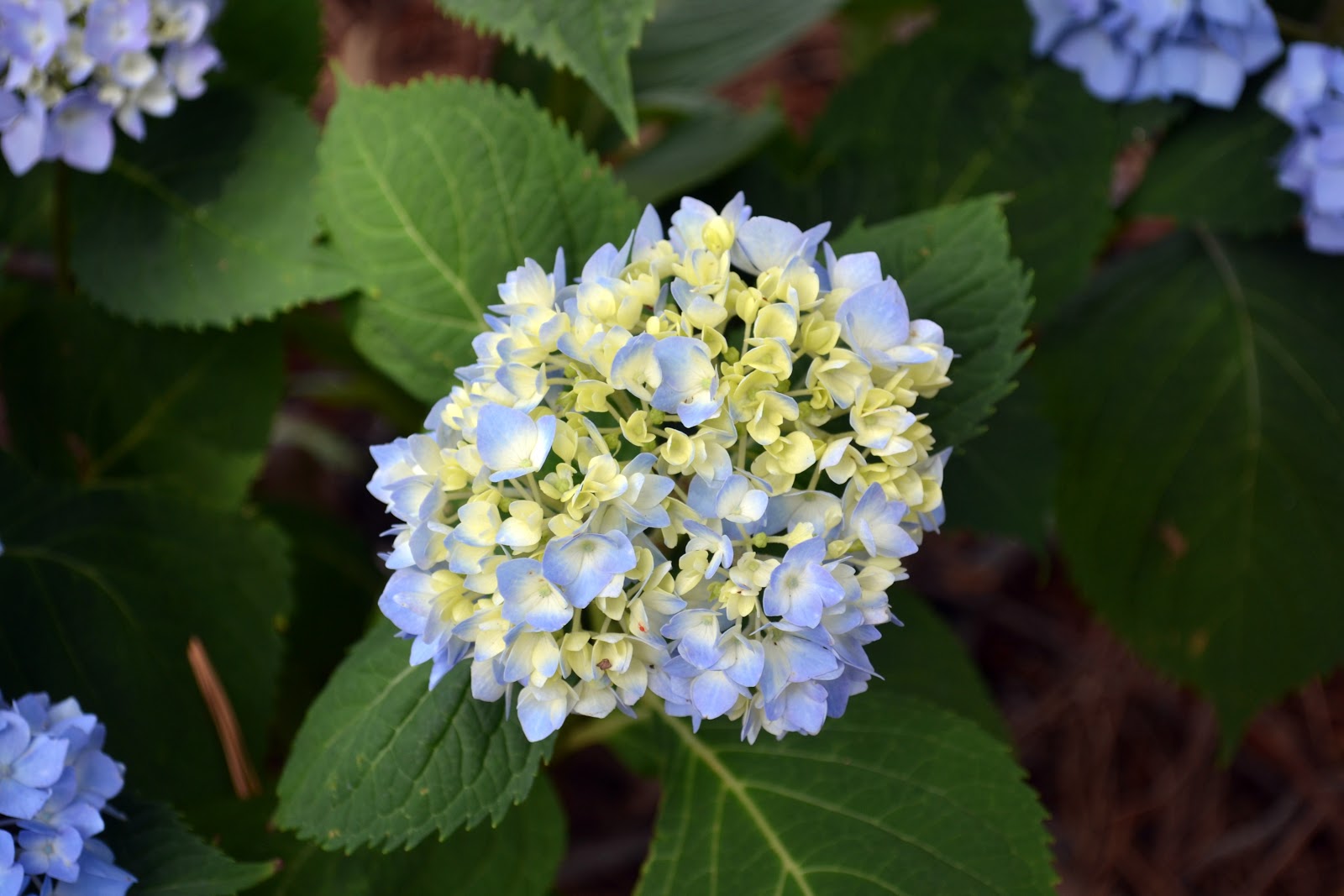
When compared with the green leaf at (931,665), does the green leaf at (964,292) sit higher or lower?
higher

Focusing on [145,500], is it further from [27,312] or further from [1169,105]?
[1169,105]

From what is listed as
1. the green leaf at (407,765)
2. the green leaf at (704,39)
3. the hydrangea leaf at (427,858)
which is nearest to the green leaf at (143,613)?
the hydrangea leaf at (427,858)

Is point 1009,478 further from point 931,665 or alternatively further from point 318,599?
point 318,599

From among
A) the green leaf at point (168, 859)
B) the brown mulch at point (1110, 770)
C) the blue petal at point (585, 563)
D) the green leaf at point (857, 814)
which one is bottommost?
the brown mulch at point (1110, 770)

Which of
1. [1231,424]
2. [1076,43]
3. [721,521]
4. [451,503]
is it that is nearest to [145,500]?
[451,503]

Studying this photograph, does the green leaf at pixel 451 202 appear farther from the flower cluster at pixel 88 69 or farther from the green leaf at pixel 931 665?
the green leaf at pixel 931 665
